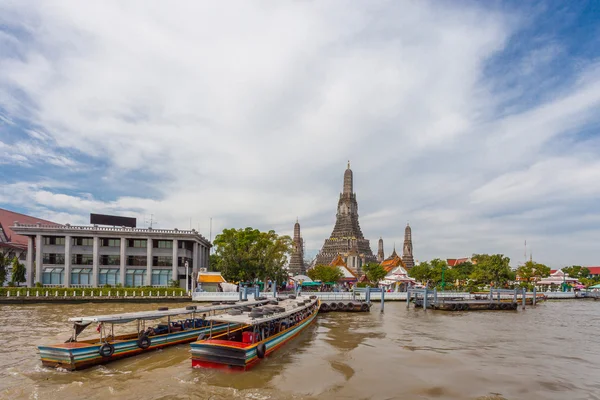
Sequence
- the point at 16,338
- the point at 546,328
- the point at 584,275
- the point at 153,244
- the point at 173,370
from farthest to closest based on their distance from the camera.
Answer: the point at 584,275
the point at 153,244
the point at 546,328
the point at 16,338
the point at 173,370

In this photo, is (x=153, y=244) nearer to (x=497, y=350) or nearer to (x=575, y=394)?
(x=497, y=350)

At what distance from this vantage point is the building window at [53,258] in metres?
54.7

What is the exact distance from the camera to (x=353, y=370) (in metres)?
18.5

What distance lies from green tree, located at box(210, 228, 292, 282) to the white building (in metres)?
5.50

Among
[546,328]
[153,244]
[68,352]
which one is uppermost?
[153,244]

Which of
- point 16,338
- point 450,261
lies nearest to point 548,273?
point 450,261

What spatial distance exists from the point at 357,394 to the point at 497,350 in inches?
510

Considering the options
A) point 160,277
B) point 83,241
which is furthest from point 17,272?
point 160,277

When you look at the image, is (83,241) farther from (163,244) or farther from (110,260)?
(163,244)

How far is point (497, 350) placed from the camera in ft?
78.1

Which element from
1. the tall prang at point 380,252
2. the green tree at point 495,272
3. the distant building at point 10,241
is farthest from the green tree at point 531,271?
the distant building at point 10,241

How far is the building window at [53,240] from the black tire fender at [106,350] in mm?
45537

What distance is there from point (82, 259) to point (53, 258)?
3.66 metres

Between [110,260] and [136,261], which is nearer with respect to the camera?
[110,260]
